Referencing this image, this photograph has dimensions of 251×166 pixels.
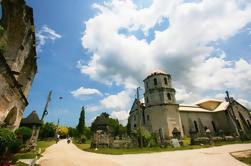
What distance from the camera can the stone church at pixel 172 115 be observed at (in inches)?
1622

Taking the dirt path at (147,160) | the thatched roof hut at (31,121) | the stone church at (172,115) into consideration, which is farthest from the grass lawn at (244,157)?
the thatched roof hut at (31,121)

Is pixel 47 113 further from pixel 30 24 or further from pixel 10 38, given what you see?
pixel 30 24

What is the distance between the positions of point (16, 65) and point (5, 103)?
11.0 ft

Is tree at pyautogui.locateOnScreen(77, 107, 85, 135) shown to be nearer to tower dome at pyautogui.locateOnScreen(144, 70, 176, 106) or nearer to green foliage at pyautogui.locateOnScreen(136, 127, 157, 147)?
tower dome at pyautogui.locateOnScreen(144, 70, 176, 106)

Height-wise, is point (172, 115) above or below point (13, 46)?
below

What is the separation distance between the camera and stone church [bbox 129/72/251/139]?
41.2 meters

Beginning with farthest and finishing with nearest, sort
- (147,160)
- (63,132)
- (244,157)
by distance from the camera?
(63,132) < (244,157) < (147,160)

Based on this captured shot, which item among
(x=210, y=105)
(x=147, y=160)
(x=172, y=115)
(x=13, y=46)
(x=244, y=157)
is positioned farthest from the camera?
(x=210, y=105)

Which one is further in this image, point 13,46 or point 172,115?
point 172,115

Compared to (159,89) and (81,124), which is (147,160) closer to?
(159,89)

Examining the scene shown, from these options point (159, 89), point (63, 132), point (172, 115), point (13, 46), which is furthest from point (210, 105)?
point (63, 132)

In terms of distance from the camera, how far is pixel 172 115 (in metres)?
41.7

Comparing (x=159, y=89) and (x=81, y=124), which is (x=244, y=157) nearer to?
(x=159, y=89)

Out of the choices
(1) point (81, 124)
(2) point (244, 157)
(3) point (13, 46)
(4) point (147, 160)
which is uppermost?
(1) point (81, 124)
